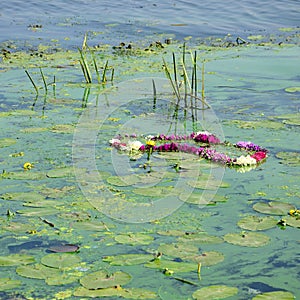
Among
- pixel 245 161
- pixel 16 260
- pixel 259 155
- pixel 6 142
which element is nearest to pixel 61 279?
pixel 16 260

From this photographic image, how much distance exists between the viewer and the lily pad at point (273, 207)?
11.6 feet

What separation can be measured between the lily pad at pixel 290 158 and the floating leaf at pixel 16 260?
1.93 meters

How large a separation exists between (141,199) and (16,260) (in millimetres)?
943

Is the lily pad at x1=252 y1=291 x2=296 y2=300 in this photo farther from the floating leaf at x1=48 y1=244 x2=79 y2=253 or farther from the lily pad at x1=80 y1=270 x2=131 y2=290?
the floating leaf at x1=48 y1=244 x2=79 y2=253

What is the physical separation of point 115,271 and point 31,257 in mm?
399

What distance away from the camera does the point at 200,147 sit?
15.2 feet

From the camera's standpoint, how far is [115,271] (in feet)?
9.53

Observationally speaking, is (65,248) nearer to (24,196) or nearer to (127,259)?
(127,259)

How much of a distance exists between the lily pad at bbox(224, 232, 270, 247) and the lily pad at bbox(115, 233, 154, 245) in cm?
37

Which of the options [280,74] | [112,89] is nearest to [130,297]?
[112,89]

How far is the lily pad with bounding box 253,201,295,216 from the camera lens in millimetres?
3525

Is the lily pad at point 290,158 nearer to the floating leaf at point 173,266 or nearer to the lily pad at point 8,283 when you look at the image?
the floating leaf at point 173,266

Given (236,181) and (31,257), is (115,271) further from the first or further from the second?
(236,181)

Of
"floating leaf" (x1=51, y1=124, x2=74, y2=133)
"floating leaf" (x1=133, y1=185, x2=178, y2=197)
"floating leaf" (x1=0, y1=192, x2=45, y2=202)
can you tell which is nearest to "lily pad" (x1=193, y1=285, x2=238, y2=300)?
"floating leaf" (x1=133, y1=185, x2=178, y2=197)
